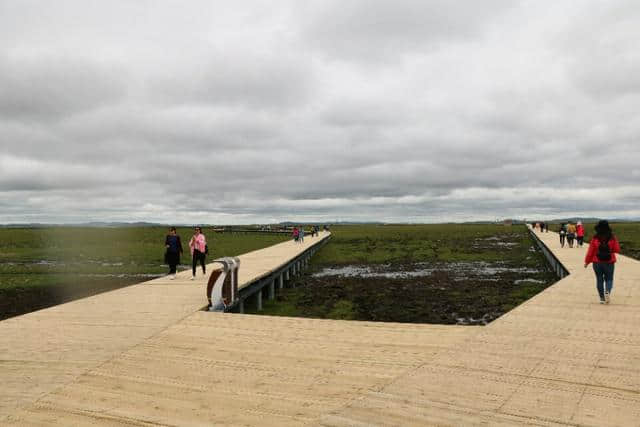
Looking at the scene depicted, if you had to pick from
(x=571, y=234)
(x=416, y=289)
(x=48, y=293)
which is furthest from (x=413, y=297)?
(x=571, y=234)

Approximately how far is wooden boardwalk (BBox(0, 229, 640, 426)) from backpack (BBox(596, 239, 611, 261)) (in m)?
1.17

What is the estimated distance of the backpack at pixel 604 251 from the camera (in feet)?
31.2

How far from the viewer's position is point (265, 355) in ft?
20.6

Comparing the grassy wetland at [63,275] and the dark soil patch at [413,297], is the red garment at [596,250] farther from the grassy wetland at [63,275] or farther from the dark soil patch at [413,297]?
the grassy wetland at [63,275]

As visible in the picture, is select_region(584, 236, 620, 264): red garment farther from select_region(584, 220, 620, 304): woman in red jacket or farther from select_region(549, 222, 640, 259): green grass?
select_region(549, 222, 640, 259): green grass

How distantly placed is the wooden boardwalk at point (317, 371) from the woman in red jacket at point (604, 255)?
0.81m

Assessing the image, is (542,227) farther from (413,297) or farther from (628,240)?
(413,297)

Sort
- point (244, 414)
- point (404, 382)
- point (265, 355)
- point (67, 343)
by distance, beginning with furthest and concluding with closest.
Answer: point (67, 343) < point (265, 355) < point (404, 382) < point (244, 414)

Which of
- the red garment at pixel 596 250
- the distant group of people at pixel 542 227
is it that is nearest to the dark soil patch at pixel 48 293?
the red garment at pixel 596 250

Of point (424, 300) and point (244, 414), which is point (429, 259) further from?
point (244, 414)

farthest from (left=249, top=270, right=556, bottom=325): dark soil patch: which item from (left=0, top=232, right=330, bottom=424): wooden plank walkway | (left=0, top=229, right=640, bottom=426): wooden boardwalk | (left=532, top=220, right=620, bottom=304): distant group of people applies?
(left=0, top=229, right=640, bottom=426): wooden boardwalk

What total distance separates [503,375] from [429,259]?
85.8 feet

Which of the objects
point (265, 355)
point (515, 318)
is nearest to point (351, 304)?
point (515, 318)

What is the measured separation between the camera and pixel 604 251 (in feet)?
31.4
